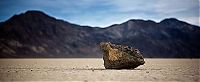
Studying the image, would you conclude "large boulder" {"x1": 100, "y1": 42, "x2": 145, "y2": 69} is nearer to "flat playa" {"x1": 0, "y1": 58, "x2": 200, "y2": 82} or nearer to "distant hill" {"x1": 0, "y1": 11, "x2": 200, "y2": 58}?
"flat playa" {"x1": 0, "y1": 58, "x2": 200, "y2": 82}

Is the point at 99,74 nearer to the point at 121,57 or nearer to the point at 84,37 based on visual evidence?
the point at 121,57

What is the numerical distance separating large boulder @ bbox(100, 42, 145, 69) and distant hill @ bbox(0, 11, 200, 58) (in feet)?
397

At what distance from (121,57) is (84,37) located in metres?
148

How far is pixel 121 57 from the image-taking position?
83.8ft

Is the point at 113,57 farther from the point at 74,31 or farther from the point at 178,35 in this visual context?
the point at 178,35

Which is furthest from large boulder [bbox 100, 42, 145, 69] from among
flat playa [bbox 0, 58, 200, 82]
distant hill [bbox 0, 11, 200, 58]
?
distant hill [bbox 0, 11, 200, 58]

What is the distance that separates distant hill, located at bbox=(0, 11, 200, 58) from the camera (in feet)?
506

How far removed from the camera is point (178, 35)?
7318 inches

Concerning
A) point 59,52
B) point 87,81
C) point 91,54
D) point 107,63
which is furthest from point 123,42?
point 87,81

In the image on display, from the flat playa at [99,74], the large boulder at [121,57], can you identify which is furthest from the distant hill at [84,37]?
the large boulder at [121,57]

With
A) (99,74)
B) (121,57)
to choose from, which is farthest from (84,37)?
(99,74)

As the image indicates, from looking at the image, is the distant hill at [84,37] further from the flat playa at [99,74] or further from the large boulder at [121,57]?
the large boulder at [121,57]

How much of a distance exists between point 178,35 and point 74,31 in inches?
2128

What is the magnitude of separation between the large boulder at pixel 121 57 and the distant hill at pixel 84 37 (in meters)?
121
